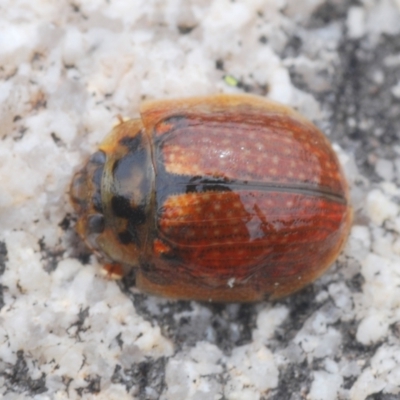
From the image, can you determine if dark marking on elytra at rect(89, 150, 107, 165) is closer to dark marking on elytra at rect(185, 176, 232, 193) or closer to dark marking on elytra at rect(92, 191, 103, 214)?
dark marking on elytra at rect(92, 191, 103, 214)

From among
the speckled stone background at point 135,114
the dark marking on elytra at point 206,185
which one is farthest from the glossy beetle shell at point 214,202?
the speckled stone background at point 135,114

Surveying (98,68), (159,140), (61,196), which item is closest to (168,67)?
(98,68)

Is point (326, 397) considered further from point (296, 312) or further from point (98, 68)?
point (98, 68)

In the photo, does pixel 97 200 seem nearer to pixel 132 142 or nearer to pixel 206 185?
pixel 132 142

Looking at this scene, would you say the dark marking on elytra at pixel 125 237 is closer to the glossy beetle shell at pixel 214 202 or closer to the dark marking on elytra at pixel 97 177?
the glossy beetle shell at pixel 214 202

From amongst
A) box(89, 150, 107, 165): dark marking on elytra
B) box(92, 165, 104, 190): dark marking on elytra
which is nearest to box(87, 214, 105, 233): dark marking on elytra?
box(92, 165, 104, 190): dark marking on elytra
